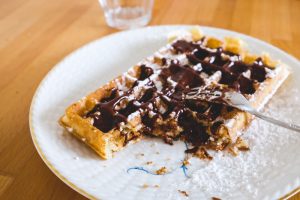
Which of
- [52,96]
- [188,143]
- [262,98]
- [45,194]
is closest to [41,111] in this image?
[52,96]

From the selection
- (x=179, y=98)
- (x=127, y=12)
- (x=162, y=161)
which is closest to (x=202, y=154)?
(x=162, y=161)

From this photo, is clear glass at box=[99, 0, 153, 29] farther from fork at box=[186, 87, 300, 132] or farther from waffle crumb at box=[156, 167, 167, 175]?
waffle crumb at box=[156, 167, 167, 175]

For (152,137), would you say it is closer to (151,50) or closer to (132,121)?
(132,121)

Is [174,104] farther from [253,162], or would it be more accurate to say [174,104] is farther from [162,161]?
[253,162]

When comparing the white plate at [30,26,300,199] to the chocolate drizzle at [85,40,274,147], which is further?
the chocolate drizzle at [85,40,274,147]

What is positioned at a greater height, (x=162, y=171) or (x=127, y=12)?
(x=127, y=12)

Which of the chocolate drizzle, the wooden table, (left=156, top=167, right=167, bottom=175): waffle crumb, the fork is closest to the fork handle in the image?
the fork

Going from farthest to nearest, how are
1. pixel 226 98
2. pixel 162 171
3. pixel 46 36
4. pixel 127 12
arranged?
1. pixel 127 12
2. pixel 46 36
3. pixel 226 98
4. pixel 162 171
